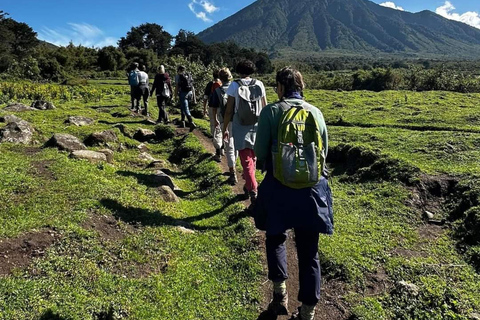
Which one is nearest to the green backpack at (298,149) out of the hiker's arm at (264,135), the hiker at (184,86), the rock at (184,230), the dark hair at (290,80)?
the hiker's arm at (264,135)

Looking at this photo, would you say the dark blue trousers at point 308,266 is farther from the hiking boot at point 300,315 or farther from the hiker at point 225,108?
the hiker at point 225,108

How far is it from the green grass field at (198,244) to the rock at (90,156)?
342mm

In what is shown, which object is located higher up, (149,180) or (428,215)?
(149,180)

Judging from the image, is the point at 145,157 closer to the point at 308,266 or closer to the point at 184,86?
the point at 184,86

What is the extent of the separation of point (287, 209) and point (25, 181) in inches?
216

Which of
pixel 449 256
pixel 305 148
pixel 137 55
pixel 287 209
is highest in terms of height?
pixel 137 55

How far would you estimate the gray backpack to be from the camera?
614cm

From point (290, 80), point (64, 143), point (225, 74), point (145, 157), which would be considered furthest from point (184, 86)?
point (290, 80)

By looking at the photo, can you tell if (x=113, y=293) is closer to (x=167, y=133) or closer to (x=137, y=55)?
(x=167, y=133)

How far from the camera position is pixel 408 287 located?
4.88 metres

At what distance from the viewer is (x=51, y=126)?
505 inches

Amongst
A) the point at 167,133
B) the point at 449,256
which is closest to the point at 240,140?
the point at 449,256

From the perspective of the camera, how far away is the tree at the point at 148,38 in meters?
96.7

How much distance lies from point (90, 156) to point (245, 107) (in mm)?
4640
